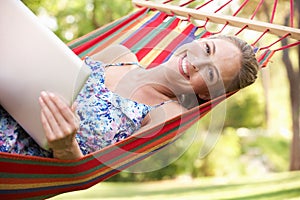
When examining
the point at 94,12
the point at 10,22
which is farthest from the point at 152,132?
the point at 94,12

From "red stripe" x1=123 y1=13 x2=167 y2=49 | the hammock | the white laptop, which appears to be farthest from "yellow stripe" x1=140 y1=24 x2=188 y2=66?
the white laptop

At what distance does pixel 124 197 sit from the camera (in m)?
6.46

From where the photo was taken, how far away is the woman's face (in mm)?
2279

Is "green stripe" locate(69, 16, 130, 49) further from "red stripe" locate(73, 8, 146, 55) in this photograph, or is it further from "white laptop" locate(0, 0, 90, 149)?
"white laptop" locate(0, 0, 90, 149)

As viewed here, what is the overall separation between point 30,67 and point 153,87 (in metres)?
0.74

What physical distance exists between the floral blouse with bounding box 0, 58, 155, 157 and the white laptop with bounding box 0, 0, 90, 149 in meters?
0.10

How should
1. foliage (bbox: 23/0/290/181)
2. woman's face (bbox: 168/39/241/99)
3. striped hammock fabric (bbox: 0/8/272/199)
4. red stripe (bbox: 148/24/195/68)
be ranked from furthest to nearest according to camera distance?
foliage (bbox: 23/0/290/181) → red stripe (bbox: 148/24/195/68) → woman's face (bbox: 168/39/241/99) → striped hammock fabric (bbox: 0/8/272/199)

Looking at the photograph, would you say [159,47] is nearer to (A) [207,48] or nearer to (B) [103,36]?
(B) [103,36]

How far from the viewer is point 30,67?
182 centimetres

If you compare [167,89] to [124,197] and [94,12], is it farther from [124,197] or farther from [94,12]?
[94,12]

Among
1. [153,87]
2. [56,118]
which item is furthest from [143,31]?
[56,118]

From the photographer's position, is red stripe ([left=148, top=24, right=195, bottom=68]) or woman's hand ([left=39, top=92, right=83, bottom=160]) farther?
red stripe ([left=148, top=24, right=195, bottom=68])

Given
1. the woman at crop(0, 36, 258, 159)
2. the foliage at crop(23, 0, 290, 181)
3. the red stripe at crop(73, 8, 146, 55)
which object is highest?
the red stripe at crop(73, 8, 146, 55)

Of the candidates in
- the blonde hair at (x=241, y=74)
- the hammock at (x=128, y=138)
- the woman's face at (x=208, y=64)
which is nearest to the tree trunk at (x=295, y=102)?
the hammock at (x=128, y=138)
